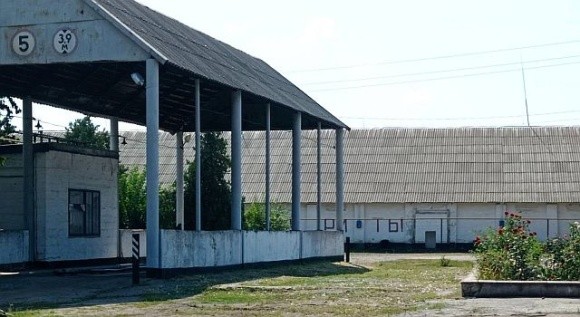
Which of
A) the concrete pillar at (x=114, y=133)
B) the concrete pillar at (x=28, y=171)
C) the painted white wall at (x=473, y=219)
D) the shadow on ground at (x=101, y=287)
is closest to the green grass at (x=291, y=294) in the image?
the shadow on ground at (x=101, y=287)

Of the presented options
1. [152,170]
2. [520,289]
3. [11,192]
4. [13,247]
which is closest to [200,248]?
[152,170]

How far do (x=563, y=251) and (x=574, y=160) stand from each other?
1453 inches

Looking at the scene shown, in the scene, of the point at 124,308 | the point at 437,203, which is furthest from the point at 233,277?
the point at 437,203

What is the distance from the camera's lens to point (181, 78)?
31.2 m

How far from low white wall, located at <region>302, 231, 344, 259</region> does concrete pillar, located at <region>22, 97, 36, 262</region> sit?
32.5ft

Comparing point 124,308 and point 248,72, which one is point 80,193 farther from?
point 124,308

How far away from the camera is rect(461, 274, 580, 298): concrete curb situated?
19.8m

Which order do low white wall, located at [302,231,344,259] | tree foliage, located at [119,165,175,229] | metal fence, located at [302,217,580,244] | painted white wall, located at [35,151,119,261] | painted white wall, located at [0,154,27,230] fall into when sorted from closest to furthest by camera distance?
painted white wall, located at [35,151,119,261] < painted white wall, located at [0,154,27,230] < low white wall, located at [302,231,344,259] < tree foliage, located at [119,165,175,229] < metal fence, located at [302,217,580,244]

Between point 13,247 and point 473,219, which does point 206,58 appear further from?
point 473,219

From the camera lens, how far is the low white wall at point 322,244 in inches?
1485

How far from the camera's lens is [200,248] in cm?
2786

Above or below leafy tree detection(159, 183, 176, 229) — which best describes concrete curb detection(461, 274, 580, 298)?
below

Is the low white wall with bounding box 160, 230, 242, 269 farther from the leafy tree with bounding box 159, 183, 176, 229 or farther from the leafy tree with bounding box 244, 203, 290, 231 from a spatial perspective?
the leafy tree with bounding box 244, 203, 290, 231


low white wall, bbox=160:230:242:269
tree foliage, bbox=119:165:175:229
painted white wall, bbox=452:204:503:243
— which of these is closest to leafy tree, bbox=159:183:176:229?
tree foliage, bbox=119:165:175:229
